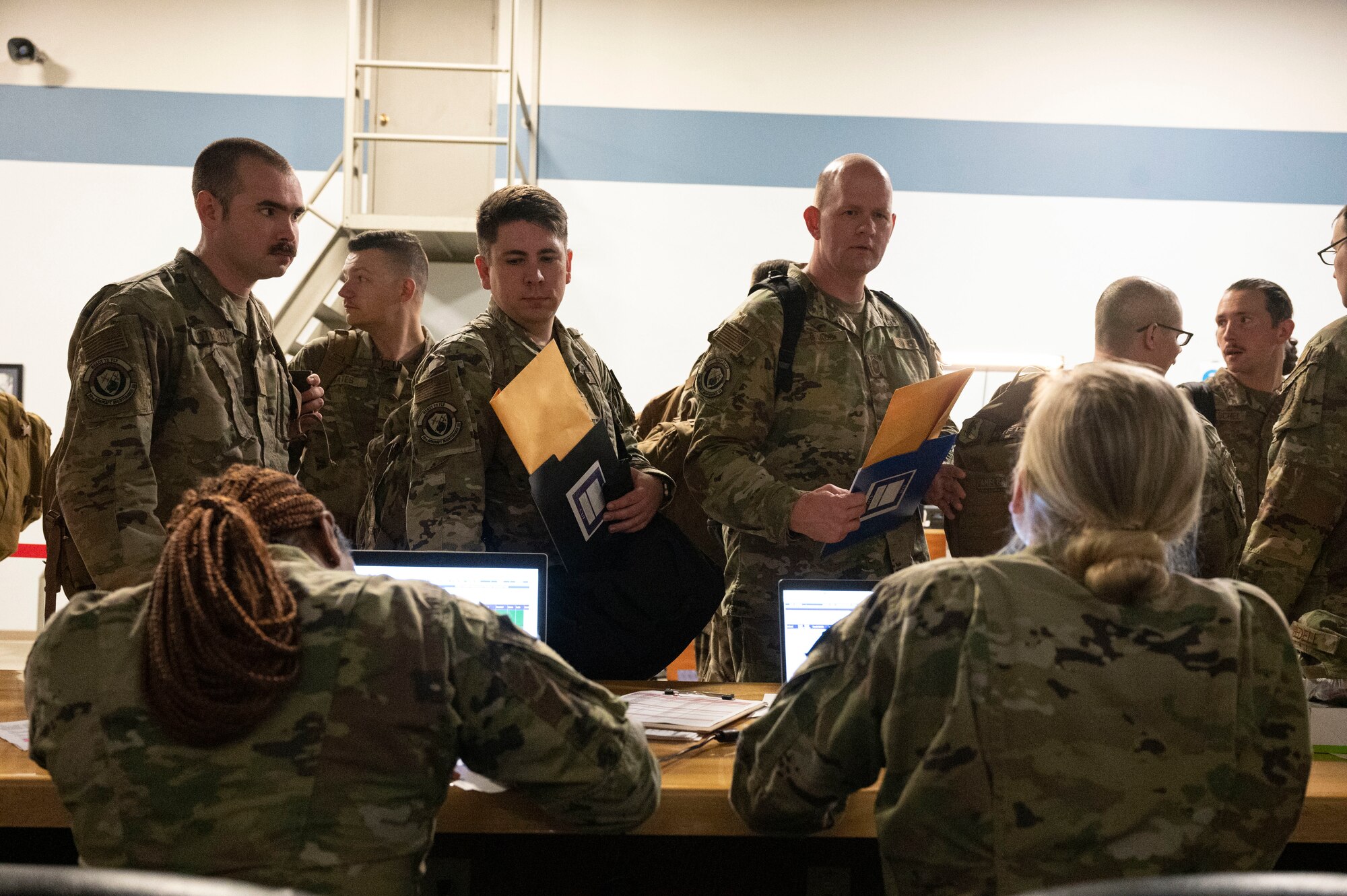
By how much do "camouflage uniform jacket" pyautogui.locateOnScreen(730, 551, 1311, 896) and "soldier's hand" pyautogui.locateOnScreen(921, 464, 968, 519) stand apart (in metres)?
1.29

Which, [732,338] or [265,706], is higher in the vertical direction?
[732,338]

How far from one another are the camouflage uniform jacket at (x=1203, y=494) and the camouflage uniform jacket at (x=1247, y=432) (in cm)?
172

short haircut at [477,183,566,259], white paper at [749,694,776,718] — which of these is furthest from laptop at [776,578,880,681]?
short haircut at [477,183,566,259]

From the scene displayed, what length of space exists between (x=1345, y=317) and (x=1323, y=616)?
0.77 metres

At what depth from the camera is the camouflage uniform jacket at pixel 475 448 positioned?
6.95 ft

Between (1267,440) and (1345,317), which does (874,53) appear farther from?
(1345,317)

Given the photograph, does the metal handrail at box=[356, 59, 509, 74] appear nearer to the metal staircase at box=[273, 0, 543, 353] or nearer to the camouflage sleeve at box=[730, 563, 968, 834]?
the metal staircase at box=[273, 0, 543, 353]

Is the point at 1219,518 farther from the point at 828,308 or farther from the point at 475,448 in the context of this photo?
the point at 475,448

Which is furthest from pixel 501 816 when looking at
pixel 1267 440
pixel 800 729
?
pixel 1267 440

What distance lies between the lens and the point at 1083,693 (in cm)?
107

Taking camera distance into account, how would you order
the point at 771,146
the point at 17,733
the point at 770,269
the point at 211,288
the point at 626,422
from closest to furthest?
the point at 17,733 < the point at 211,288 < the point at 626,422 < the point at 770,269 < the point at 771,146

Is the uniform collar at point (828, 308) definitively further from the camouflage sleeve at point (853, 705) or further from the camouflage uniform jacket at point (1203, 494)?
the camouflage sleeve at point (853, 705)

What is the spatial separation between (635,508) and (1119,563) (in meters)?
1.31

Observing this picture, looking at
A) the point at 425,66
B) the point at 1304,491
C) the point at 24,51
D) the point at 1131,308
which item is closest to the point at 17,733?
the point at 1304,491
